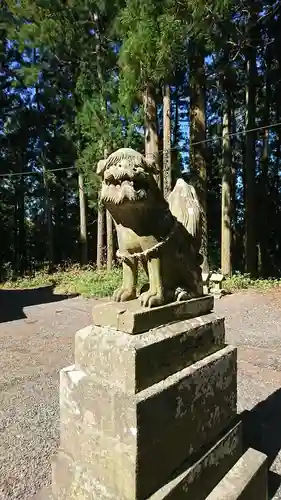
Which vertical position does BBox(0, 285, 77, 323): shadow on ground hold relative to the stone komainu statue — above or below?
below

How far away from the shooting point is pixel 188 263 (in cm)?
211

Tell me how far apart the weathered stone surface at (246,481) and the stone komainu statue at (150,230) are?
1.06m

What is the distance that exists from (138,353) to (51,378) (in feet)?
9.56

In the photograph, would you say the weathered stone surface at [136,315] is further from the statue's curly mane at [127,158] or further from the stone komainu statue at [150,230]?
the statue's curly mane at [127,158]

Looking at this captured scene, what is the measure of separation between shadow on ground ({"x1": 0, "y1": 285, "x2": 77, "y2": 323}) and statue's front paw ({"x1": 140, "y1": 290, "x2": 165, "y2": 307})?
604 centimetres

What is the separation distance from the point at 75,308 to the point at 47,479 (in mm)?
5662

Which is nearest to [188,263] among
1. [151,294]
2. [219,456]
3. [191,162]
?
[151,294]

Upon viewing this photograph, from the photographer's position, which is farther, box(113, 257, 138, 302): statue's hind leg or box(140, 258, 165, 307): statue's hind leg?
box(113, 257, 138, 302): statue's hind leg

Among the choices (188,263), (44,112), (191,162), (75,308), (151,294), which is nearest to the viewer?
(151,294)

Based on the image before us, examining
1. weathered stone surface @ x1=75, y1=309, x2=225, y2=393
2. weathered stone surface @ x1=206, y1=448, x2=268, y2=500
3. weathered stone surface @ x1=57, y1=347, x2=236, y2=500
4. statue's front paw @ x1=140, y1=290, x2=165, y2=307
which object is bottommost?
weathered stone surface @ x1=206, y1=448, x2=268, y2=500

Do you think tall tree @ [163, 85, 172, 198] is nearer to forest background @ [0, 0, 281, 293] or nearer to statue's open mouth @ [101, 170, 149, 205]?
forest background @ [0, 0, 281, 293]

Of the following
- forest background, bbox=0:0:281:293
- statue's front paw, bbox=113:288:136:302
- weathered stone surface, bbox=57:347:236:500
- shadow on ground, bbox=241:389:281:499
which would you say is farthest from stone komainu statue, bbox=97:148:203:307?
forest background, bbox=0:0:281:293

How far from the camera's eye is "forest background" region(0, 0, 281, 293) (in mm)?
7574

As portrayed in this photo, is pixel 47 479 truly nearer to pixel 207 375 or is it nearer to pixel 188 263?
pixel 207 375
